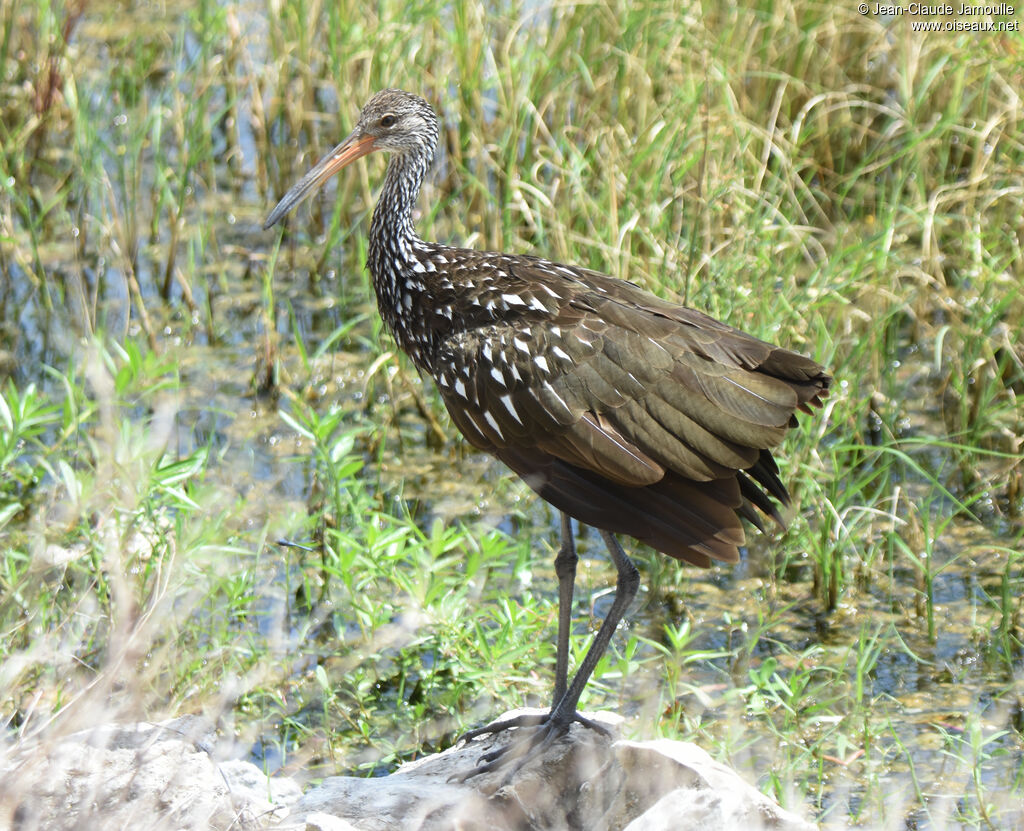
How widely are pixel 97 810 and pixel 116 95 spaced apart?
16.2 feet

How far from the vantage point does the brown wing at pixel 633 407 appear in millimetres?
3768

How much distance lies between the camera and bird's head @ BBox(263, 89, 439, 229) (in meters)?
4.71

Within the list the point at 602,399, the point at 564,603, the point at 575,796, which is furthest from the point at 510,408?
the point at 575,796

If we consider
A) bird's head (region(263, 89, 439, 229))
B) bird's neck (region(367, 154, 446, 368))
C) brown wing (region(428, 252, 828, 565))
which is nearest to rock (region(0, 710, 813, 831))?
brown wing (region(428, 252, 828, 565))

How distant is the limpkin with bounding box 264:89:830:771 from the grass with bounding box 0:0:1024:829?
1.58 ft

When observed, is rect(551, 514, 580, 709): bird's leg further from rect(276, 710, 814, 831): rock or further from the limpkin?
rect(276, 710, 814, 831): rock

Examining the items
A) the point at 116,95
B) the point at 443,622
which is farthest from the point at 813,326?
the point at 116,95

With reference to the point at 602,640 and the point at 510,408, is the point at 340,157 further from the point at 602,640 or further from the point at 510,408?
the point at 602,640

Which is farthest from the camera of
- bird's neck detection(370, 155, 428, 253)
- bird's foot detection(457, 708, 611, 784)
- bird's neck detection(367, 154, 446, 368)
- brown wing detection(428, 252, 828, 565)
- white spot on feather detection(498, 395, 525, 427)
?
bird's neck detection(370, 155, 428, 253)

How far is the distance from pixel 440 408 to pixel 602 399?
2.10m

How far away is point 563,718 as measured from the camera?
402cm

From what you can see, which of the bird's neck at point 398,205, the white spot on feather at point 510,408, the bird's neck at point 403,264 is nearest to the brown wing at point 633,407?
the white spot on feather at point 510,408

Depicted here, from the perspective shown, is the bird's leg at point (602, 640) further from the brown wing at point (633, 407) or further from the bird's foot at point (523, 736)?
the brown wing at point (633, 407)

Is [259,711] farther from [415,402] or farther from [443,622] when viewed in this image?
[415,402]
